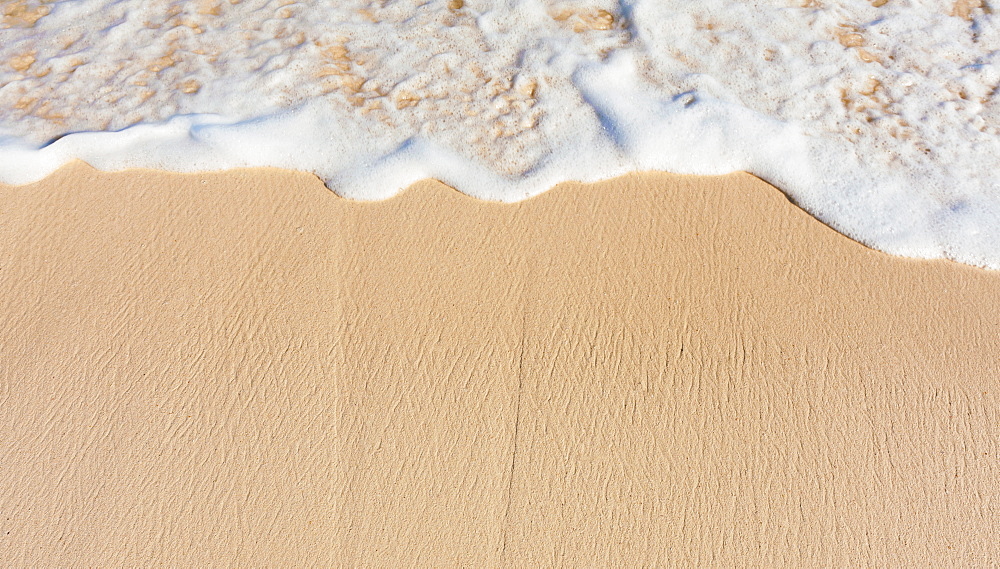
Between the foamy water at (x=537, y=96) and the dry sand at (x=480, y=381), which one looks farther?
the foamy water at (x=537, y=96)

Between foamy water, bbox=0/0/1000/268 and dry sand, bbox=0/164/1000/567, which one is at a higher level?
foamy water, bbox=0/0/1000/268

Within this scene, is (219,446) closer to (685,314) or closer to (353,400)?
(353,400)

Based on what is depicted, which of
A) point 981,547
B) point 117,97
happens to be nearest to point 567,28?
point 117,97

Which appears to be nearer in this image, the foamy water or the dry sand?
the dry sand

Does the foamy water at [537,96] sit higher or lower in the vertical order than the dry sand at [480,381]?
higher
